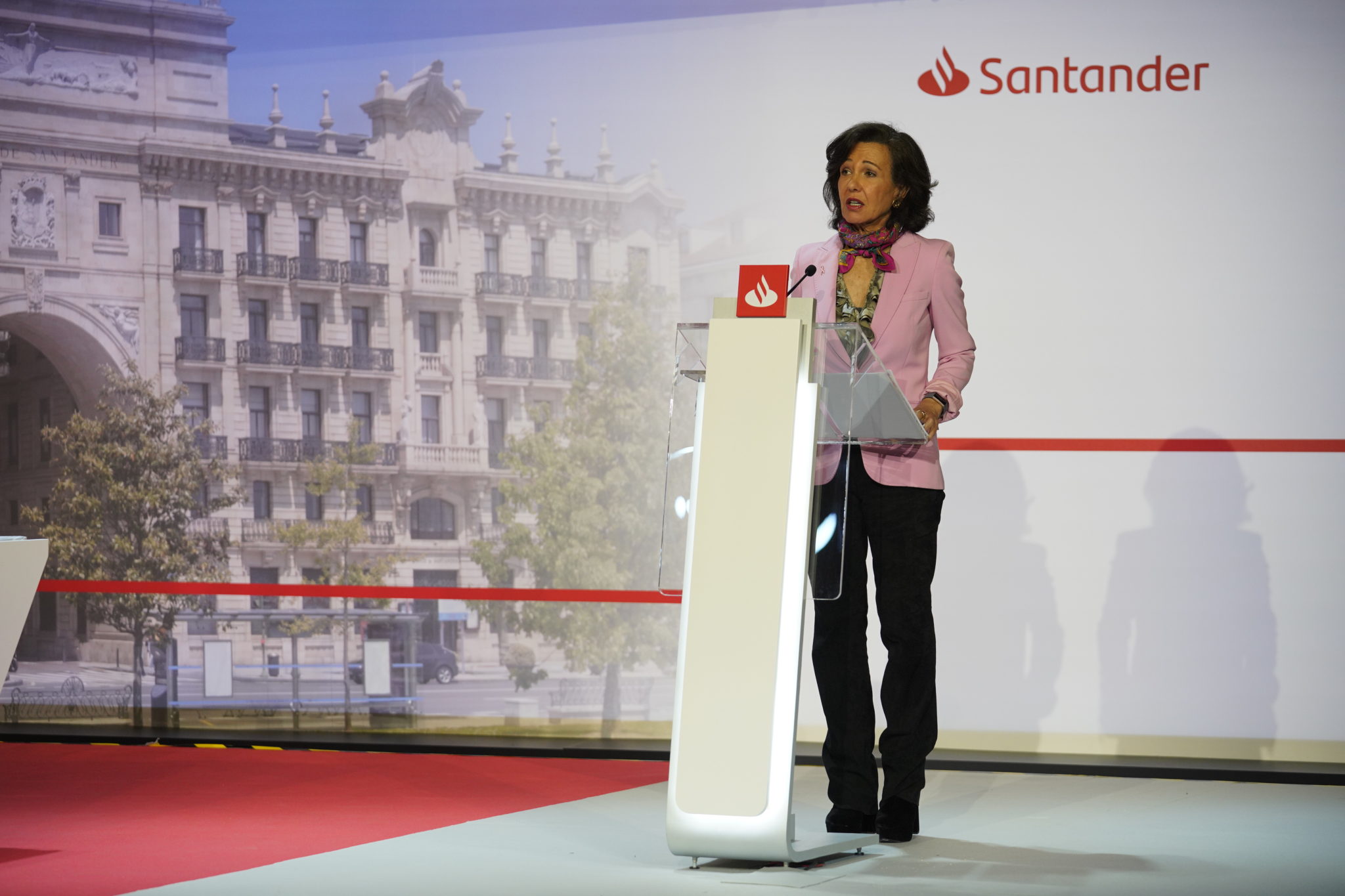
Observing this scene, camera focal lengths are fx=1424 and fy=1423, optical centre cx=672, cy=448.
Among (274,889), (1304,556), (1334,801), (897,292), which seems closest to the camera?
(274,889)

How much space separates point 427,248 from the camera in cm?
505

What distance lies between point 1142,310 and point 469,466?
7.52ft

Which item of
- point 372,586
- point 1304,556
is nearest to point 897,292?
point 1304,556

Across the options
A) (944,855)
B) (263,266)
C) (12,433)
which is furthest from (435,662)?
(944,855)

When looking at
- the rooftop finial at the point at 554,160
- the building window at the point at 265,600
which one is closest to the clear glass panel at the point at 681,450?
the rooftop finial at the point at 554,160

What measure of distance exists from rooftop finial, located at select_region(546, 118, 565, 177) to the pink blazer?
2141 mm

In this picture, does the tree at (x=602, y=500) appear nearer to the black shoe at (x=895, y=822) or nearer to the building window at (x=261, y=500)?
the building window at (x=261, y=500)

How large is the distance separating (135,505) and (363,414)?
879 millimetres

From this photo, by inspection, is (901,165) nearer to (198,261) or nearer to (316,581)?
(316,581)

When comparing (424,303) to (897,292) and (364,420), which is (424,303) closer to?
(364,420)

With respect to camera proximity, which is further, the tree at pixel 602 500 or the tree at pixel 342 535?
the tree at pixel 342 535

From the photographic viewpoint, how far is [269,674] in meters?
5.07

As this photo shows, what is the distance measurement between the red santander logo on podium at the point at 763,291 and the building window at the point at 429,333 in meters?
2.70

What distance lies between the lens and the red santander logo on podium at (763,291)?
246cm
